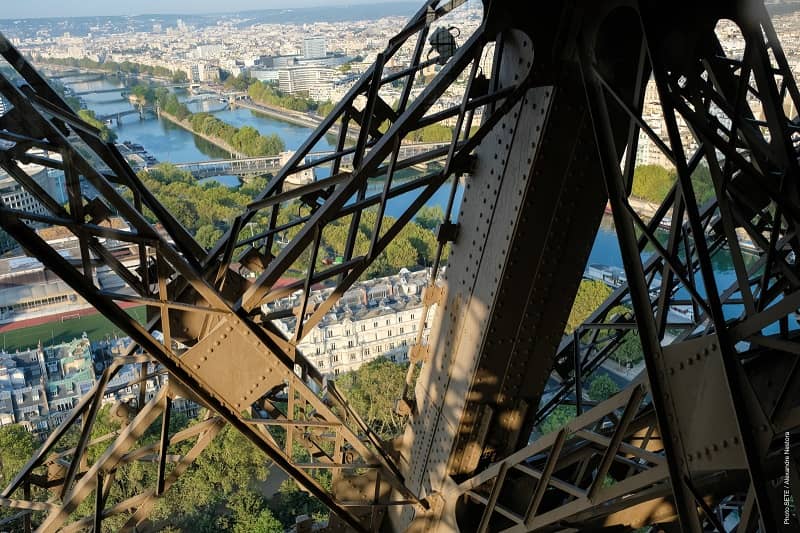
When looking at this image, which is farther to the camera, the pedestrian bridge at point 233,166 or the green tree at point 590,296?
the pedestrian bridge at point 233,166

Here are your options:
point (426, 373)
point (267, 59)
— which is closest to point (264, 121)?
point (267, 59)

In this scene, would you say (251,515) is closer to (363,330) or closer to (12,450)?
(12,450)

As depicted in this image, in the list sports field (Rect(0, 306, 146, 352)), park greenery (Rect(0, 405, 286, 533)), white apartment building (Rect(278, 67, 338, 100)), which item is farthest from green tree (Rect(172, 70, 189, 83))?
park greenery (Rect(0, 405, 286, 533))

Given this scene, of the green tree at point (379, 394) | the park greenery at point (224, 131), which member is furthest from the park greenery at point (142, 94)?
the green tree at point (379, 394)

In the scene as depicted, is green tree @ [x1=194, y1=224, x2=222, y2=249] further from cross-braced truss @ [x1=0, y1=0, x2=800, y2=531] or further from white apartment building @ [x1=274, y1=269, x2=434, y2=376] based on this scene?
cross-braced truss @ [x1=0, y1=0, x2=800, y2=531]

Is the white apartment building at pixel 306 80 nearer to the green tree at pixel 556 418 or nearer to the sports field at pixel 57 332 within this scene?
the sports field at pixel 57 332

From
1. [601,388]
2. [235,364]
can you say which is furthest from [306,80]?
[235,364]

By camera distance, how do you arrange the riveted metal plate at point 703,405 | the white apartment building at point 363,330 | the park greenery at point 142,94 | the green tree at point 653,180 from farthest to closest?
the park greenery at point 142,94 < the white apartment building at point 363,330 < the green tree at point 653,180 < the riveted metal plate at point 703,405
